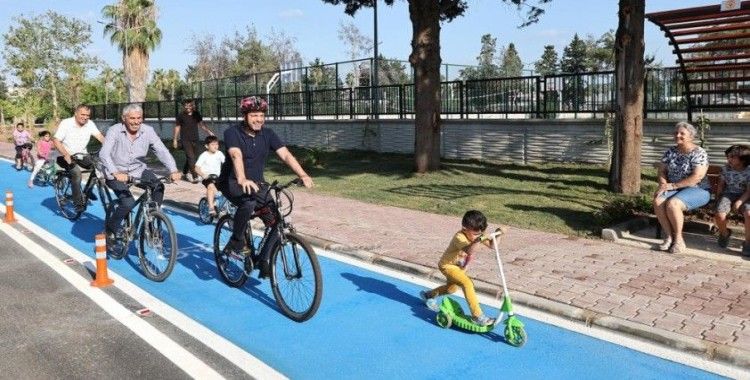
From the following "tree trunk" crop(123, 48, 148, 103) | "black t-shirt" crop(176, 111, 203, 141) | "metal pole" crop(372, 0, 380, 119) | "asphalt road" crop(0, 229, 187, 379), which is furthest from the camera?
"tree trunk" crop(123, 48, 148, 103)

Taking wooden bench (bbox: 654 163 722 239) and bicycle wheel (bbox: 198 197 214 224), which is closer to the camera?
wooden bench (bbox: 654 163 722 239)

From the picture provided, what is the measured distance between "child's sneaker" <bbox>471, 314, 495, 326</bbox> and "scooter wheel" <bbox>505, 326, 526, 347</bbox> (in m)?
0.20

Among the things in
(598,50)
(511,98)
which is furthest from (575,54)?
(511,98)

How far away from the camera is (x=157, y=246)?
6957 millimetres

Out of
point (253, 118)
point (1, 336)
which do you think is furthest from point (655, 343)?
point (1, 336)

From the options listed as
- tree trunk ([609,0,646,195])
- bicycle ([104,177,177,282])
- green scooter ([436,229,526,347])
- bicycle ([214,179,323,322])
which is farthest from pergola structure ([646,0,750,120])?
bicycle ([104,177,177,282])

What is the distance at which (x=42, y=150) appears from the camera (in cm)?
1639

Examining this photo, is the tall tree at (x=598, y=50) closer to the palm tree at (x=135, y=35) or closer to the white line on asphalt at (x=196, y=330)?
the palm tree at (x=135, y=35)

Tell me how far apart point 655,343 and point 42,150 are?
1578 centimetres

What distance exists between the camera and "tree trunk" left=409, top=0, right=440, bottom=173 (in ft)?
47.6

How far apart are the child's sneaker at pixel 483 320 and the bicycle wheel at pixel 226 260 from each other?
2511 millimetres

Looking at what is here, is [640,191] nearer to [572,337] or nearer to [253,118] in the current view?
[572,337]

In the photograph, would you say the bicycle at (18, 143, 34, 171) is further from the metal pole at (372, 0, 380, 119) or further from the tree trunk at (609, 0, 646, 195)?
the tree trunk at (609, 0, 646, 195)

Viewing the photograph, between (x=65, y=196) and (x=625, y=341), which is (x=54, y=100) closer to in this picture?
(x=65, y=196)
